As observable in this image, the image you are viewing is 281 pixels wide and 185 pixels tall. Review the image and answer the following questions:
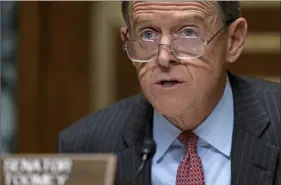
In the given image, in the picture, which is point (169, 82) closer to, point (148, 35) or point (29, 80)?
point (148, 35)

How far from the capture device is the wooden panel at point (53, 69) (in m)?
2.41

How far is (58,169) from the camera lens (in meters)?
1.14

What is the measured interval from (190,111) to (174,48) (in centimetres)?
17

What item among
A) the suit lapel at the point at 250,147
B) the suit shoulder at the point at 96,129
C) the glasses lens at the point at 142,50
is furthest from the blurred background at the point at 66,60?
the glasses lens at the point at 142,50

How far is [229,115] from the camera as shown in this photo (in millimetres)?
1492

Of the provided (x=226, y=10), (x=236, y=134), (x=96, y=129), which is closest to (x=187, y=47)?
(x=226, y=10)

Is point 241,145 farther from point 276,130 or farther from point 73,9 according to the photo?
point 73,9

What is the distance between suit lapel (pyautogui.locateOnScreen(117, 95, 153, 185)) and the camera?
1.42 metres

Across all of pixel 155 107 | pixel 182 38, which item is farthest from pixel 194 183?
pixel 182 38

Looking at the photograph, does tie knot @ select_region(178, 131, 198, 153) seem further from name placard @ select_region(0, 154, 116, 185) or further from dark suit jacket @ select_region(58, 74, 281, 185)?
name placard @ select_region(0, 154, 116, 185)

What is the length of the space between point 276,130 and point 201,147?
0.16 metres

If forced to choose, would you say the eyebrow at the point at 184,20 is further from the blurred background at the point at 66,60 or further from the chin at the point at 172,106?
the blurred background at the point at 66,60

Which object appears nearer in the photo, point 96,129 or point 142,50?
Answer: point 142,50

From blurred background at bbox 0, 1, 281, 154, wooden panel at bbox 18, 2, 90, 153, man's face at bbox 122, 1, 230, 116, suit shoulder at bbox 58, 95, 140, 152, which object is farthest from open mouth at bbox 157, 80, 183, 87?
wooden panel at bbox 18, 2, 90, 153
